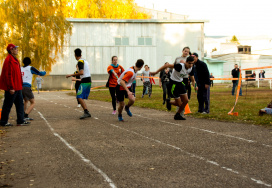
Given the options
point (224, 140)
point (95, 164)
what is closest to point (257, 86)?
point (224, 140)

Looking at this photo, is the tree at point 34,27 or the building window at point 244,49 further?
the building window at point 244,49

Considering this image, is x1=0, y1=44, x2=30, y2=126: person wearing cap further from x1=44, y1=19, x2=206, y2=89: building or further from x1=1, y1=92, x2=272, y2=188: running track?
x1=44, y1=19, x2=206, y2=89: building

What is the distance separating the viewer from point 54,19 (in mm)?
37750

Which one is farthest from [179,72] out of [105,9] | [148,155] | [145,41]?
[105,9]

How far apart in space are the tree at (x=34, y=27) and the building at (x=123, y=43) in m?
6.62

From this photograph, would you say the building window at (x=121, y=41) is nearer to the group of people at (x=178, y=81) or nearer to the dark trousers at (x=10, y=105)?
the group of people at (x=178, y=81)

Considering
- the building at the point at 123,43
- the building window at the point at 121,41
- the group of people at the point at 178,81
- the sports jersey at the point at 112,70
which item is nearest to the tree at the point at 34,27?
the building at the point at 123,43

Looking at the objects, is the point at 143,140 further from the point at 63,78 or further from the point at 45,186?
the point at 63,78

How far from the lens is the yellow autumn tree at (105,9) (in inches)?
1930

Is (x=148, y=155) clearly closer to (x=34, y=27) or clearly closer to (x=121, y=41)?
(x=34, y=27)

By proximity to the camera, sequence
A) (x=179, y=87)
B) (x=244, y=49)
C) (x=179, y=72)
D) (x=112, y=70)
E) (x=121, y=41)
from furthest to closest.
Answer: (x=244, y=49)
(x=121, y=41)
(x=112, y=70)
(x=179, y=87)
(x=179, y=72)

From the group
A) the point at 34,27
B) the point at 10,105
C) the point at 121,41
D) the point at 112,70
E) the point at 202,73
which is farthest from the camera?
the point at 121,41

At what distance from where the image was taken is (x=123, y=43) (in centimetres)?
4631

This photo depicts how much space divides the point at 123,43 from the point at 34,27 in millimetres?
12376
